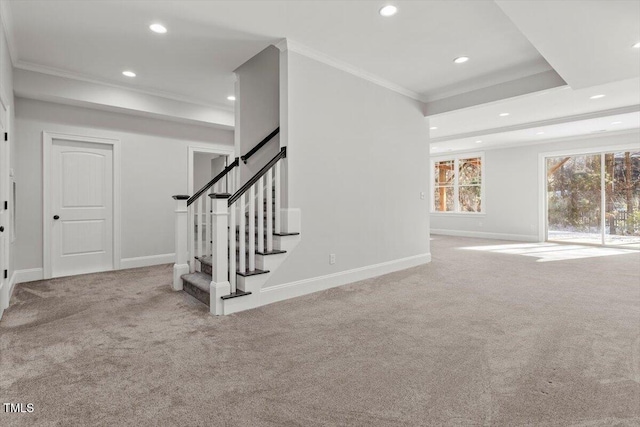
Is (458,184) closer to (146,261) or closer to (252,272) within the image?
(252,272)

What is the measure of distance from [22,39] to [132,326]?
10.4ft

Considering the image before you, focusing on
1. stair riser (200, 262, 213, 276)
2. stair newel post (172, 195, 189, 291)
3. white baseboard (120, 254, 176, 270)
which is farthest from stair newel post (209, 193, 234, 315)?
white baseboard (120, 254, 176, 270)

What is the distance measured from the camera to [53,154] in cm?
441

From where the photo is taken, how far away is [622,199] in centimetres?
696

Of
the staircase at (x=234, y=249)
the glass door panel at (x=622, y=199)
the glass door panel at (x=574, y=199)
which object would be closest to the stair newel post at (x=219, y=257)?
the staircase at (x=234, y=249)

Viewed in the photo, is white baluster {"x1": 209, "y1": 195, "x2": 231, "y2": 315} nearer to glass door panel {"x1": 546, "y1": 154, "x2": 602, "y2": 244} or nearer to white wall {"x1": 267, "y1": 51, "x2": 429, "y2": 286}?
white wall {"x1": 267, "y1": 51, "x2": 429, "y2": 286}

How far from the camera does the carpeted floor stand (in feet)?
5.15

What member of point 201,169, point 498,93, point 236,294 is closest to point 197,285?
point 236,294

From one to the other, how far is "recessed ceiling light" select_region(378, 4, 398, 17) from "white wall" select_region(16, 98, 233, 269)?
3897 mm

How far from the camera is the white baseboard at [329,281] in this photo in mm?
3295

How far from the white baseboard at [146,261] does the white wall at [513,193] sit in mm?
7632

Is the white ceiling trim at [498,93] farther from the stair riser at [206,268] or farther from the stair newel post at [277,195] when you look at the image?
the stair riser at [206,268]

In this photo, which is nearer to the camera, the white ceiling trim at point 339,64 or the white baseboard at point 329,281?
the white baseboard at point 329,281

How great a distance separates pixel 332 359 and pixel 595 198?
8.08 meters
